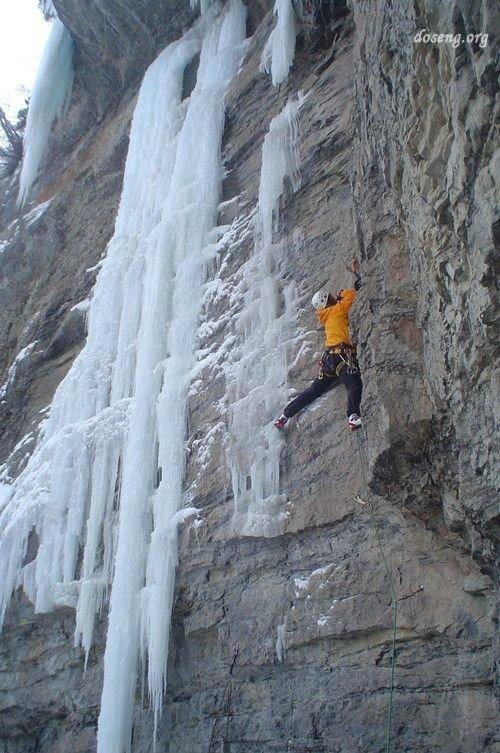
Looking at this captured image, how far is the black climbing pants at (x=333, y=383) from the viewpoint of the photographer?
4.94 metres

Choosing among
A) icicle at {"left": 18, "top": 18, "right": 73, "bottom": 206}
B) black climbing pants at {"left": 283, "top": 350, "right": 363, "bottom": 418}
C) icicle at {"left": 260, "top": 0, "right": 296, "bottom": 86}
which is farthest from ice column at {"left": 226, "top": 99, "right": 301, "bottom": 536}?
icicle at {"left": 18, "top": 18, "right": 73, "bottom": 206}

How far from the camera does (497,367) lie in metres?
3.37

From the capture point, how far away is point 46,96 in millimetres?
11992

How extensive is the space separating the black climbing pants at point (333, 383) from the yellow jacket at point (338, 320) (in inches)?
4.8

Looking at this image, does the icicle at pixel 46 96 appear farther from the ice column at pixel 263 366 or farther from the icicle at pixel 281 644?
the icicle at pixel 281 644

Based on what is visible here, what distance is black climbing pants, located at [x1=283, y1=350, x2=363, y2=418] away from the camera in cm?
494

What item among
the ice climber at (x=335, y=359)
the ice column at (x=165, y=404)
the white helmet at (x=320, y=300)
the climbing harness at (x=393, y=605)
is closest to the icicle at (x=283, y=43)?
the ice column at (x=165, y=404)

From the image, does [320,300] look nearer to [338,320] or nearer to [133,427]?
[338,320]

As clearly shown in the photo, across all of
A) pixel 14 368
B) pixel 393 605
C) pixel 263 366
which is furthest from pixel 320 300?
pixel 14 368

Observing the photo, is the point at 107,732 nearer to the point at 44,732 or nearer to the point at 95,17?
the point at 44,732

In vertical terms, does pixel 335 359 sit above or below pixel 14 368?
below

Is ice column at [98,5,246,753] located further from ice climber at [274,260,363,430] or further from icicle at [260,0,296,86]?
ice climber at [274,260,363,430]

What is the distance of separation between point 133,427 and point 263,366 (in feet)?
5.33

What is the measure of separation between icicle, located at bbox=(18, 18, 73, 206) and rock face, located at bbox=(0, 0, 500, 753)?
5.57 metres
